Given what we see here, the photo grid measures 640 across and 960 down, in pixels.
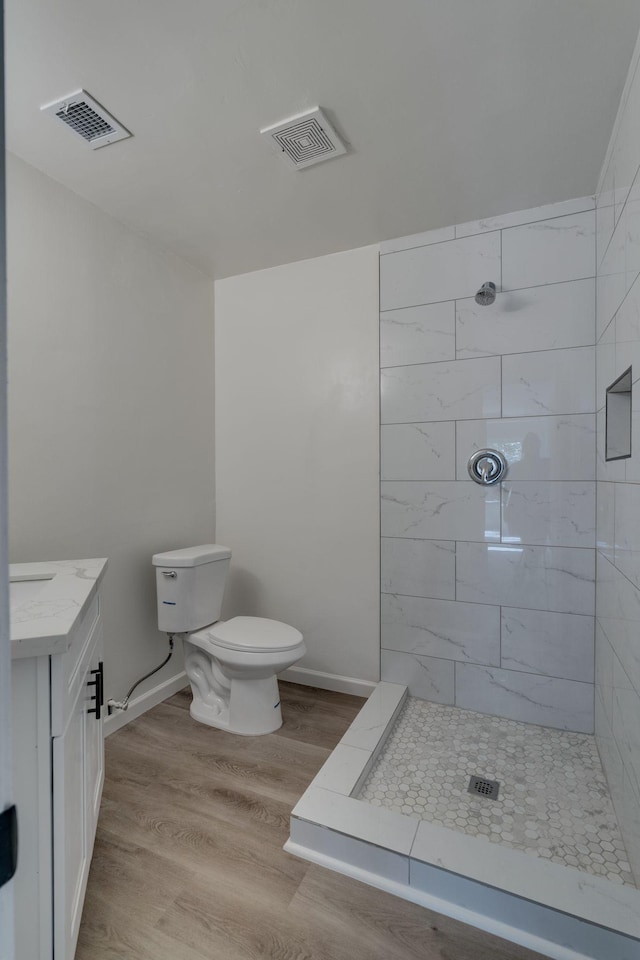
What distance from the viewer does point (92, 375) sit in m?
2.13

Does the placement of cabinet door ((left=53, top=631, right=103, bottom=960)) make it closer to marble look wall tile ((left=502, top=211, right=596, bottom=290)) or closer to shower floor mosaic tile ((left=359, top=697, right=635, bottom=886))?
shower floor mosaic tile ((left=359, top=697, right=635, bottom=886))

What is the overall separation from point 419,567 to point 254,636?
2.91ft

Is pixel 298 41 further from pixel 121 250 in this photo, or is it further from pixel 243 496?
pixel 243 496

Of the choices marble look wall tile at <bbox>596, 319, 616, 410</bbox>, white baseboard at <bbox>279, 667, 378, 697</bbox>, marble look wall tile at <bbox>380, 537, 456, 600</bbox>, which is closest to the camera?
marble look wall tile at <bbox>596, 319, 616, 410</bbox>

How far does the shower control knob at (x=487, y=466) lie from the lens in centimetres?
229

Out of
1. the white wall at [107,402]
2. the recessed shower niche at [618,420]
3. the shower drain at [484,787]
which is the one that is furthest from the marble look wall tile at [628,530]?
the white wall at [107,402]

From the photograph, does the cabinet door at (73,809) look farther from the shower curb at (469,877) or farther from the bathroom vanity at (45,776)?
the shower curb at (469,877)

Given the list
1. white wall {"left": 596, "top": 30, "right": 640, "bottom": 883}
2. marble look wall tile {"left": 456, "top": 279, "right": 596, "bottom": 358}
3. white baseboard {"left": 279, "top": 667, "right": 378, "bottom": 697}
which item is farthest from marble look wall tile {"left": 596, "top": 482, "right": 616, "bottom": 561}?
white baseboard {"left": 279, "top": 667, "right": 378, "bottom": 697}

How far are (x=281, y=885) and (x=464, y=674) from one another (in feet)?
4.22

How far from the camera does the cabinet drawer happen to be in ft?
3.01

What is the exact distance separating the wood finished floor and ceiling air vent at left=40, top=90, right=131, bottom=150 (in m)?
2.37

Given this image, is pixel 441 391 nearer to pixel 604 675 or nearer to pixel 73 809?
pixel 604 675

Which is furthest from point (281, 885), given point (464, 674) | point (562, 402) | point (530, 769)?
point (562, 402)

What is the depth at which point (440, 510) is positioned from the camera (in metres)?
2.44
